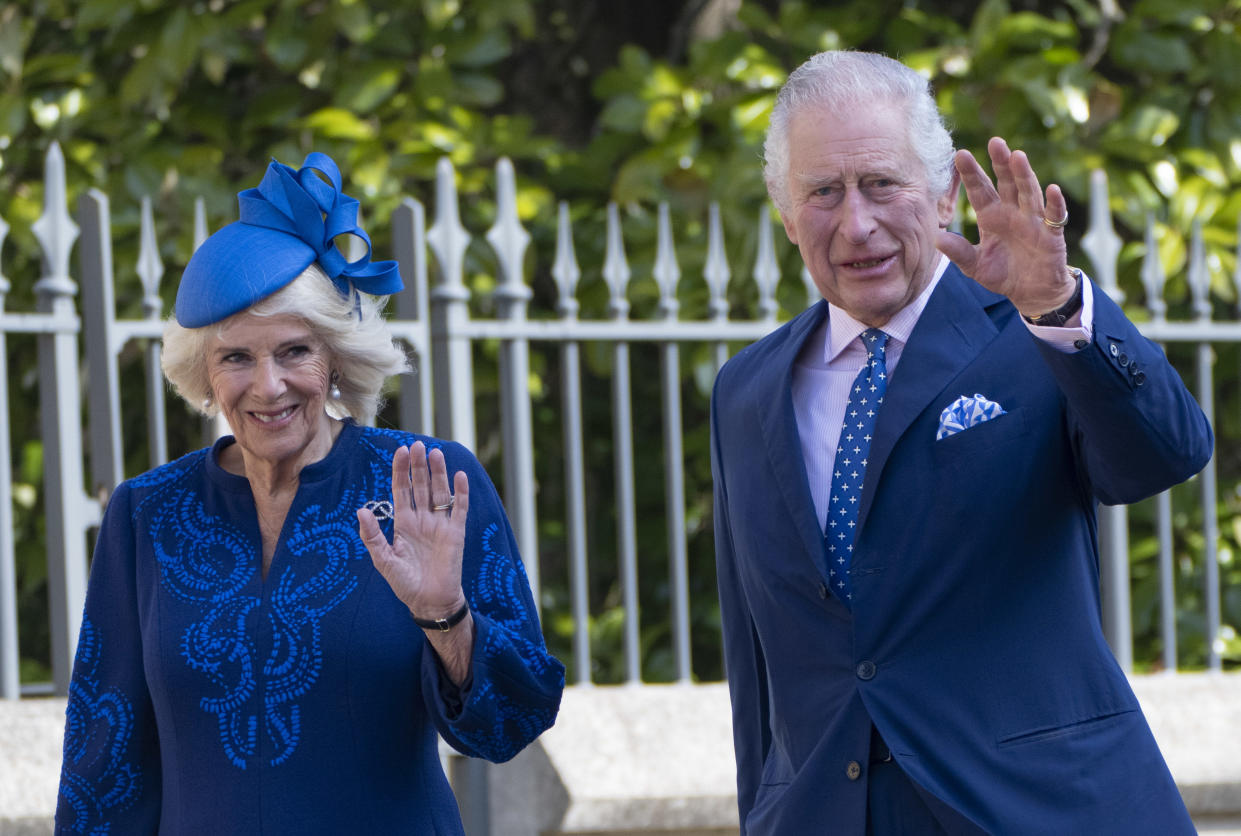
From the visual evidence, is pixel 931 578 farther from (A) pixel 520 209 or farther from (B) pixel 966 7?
(B) pixel 966 7

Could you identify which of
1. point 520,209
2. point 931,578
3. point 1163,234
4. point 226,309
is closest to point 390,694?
point 226,309

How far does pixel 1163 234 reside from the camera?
14.7ft

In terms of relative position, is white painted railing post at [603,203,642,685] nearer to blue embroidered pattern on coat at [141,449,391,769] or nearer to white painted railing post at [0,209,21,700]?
white painted railing post at [0,209,21,700]

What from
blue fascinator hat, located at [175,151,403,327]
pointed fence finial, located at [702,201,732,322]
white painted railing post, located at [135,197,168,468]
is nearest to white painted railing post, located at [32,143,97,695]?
white painted railing post, located at [135,197,168,468]

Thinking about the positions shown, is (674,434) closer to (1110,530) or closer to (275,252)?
(1110,530)

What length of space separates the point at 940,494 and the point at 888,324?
0.90 ft

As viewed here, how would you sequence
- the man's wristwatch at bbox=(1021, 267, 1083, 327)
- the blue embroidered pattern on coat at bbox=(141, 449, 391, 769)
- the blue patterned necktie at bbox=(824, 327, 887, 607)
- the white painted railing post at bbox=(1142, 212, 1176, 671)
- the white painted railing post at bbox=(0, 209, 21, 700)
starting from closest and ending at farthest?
the man's wristwatch at bbox=(1021, 267, 1083, 327), the blue patterned necktie at bbox=(824, 327, 887, 607), the blue embroidered pattern on coat at bbox=(141, 449, 391, 769), the white painted railing post at bbox=(0, 209, 21, 700), the white painted railing post at bbox=(1142, 212, 1176, 671)

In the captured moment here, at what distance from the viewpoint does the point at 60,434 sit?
142 inches

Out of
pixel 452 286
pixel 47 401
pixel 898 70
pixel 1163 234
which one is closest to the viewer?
pixel 898 70

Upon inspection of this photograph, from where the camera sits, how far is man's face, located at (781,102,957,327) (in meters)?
2.17

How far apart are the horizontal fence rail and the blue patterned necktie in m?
1.74

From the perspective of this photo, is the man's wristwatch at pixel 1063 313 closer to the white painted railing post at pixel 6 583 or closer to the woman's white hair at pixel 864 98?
the woman's white hair at pixel 864 98

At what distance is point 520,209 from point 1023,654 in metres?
2.89

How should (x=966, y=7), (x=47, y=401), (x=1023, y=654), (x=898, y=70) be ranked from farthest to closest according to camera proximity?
1. (x=966, y=7)
2. (x=47, y=401)
3. (x=898, y=70)
4. (x=1023, y=654)
